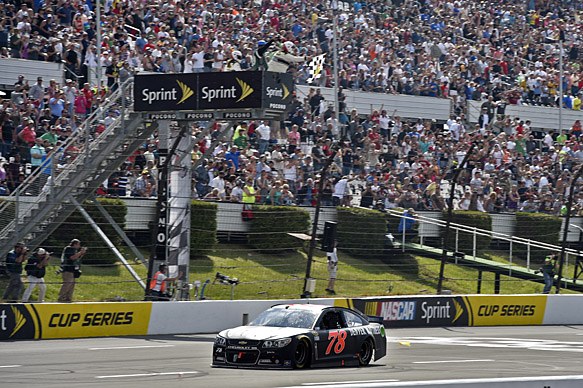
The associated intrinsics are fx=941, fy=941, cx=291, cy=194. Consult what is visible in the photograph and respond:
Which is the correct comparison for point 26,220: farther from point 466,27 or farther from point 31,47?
point 466,27

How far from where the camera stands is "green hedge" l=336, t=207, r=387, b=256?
80.1 ft

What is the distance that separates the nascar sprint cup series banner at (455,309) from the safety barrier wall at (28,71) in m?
10.8

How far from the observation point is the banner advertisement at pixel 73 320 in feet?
55.3

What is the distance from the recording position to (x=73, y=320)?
17625mm

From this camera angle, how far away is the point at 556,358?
53.2ft

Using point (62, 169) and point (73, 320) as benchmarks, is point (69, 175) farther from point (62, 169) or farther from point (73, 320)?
point (73, 320)

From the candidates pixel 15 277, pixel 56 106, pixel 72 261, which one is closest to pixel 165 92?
pixel 72 261

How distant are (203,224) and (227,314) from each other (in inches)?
133

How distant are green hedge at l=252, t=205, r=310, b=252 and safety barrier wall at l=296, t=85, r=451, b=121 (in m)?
8.06

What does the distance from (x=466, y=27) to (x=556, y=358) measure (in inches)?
1113

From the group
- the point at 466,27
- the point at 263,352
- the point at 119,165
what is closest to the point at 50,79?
the point at 119,165

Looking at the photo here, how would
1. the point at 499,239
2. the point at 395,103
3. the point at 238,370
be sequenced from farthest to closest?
1. the point at 395,103
2. the point at 499,239
3. the point at 238,370

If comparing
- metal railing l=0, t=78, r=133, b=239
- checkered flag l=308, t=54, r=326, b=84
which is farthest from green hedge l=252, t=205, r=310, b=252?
checkered flag l=308, t=54, r=326, b=84

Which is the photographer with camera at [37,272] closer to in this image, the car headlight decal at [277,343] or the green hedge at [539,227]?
the car headlight decal at [277,343]
